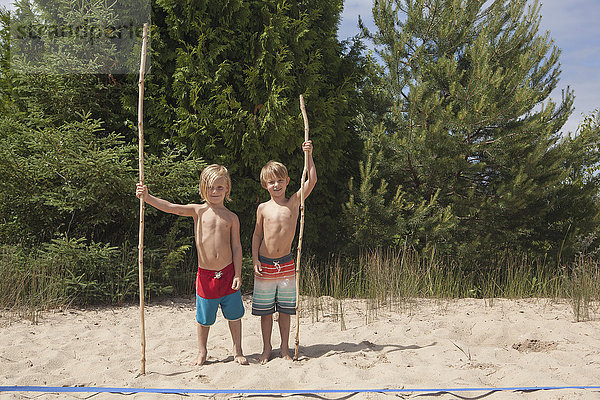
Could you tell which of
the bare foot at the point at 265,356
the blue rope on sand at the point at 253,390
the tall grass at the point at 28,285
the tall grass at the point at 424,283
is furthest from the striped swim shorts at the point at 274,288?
the tall grass at the point at 28,285

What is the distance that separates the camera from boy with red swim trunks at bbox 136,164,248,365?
3.81m

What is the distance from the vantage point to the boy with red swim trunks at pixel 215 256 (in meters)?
3.81

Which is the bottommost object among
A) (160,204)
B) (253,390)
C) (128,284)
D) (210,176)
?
(253,390)

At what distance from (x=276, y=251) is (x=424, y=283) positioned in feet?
11.7

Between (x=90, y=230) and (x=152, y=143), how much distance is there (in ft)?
5.17

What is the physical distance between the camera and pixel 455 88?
289 inches

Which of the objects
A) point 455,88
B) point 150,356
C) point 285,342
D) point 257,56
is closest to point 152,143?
point 257,56

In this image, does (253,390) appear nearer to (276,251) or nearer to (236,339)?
(236,339)

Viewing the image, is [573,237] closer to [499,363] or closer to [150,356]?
[499,363]

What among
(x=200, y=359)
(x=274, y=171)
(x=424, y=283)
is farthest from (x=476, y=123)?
(x=200, y=359)

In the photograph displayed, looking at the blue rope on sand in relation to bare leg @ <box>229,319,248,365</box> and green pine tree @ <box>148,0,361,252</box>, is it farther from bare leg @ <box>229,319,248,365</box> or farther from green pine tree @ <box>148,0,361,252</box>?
green pine tree @ <box>148,0,361,252</box>

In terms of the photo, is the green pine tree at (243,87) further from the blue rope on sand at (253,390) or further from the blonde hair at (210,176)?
the blue rope on sand at (253,390)

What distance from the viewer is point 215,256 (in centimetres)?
380

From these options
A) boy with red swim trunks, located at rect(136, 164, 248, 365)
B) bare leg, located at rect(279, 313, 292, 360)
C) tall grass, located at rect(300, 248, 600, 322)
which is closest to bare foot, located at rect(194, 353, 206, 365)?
boy with red swim trunks, located at rect(136, 164, 248, 365)
